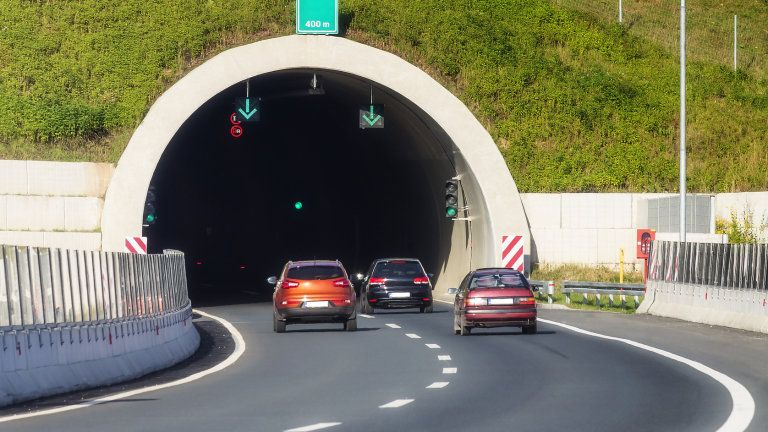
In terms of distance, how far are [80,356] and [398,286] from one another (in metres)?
22.1

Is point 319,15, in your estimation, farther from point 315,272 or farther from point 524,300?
point 524,300

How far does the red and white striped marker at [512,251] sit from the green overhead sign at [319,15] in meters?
9.21

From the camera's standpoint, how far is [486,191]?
4675 centimetres

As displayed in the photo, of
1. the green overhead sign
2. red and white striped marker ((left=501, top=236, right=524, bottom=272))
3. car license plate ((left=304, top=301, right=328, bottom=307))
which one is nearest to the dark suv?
red and white striped marker ((left=501, top=236, right=524, bottom=272))

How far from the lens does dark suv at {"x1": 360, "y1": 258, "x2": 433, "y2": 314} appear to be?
128 feet

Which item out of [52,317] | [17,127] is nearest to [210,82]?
[17,127]

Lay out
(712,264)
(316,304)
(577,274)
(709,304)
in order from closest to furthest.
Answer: (316,304)
(709,304)
(712,264)
(577,274)

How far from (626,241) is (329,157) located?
753 inches

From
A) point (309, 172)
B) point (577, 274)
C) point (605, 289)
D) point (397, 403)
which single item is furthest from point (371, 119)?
point (397, 403)

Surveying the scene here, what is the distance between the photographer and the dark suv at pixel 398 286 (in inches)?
1542

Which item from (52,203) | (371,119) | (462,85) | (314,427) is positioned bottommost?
(314,427)

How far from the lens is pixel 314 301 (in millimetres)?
30531

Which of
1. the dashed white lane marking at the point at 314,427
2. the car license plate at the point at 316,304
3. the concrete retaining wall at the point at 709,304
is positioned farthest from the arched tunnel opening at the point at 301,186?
the dashed white lane marking at the point at 314,427

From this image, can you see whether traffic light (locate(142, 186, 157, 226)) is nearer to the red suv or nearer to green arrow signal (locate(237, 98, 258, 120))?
green arrow signal (locate(237, 98, 258, 120))
